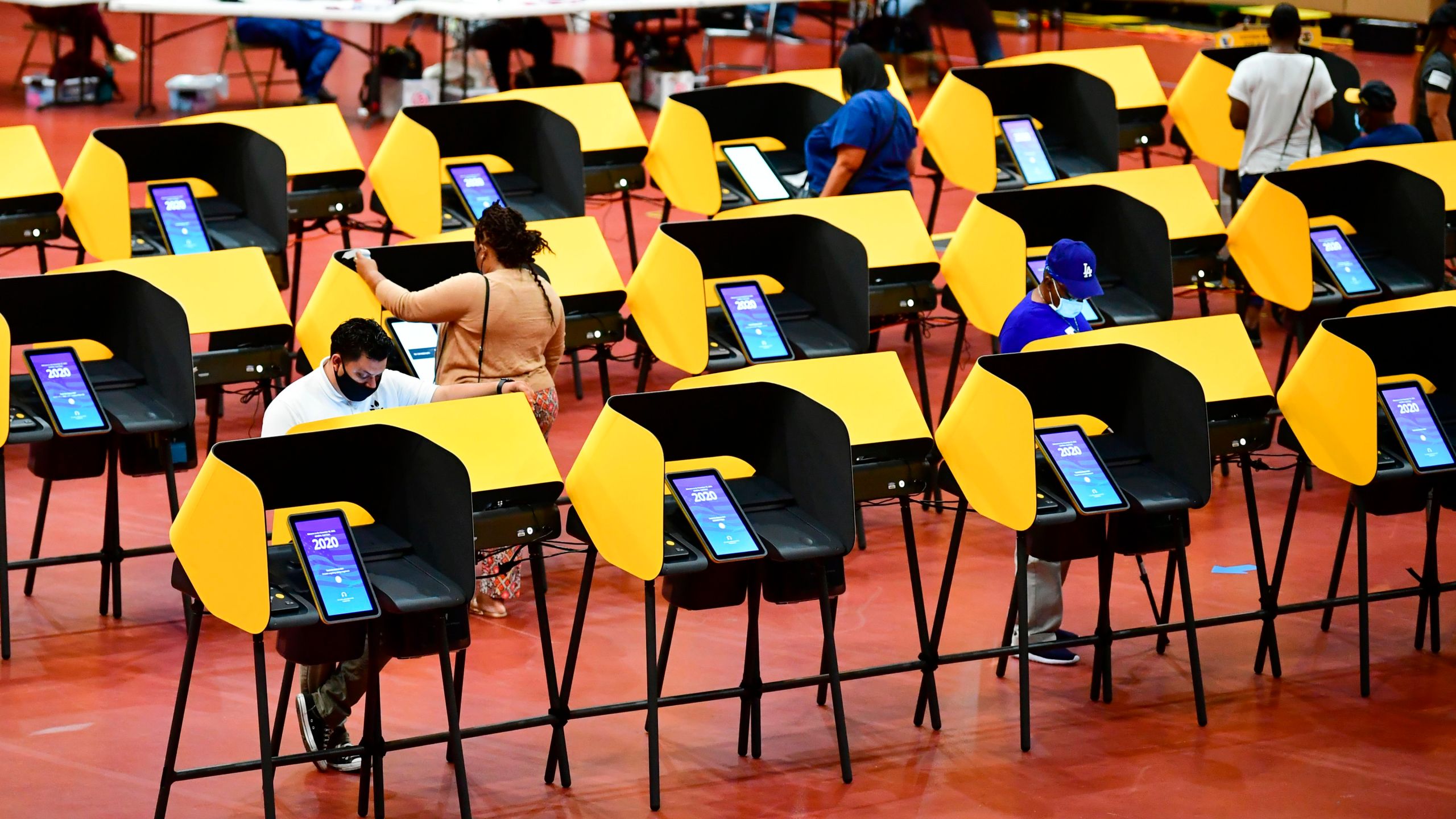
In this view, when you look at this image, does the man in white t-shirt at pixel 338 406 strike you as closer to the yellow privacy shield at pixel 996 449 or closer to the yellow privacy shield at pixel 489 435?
the yellow privacy shield at pixel 489 435

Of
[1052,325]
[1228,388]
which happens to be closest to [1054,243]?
[1052,325]

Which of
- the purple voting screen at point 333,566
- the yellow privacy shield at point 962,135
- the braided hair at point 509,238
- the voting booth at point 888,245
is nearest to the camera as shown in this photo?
the purple voting screen at point 333,566

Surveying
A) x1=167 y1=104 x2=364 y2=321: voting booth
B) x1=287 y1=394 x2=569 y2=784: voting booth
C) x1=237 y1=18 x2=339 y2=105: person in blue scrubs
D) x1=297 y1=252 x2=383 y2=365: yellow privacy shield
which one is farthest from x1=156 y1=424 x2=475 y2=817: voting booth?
x1=237 y1=18 x2=339 y2=105: person in blue scrubs

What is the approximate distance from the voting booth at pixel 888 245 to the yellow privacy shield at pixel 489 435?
7.08ft

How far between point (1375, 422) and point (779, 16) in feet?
36.3

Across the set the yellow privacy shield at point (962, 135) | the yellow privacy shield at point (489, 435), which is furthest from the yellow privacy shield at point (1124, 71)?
the yellow privacy shield at point (489, 435)

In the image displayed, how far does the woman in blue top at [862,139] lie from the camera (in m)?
8.11

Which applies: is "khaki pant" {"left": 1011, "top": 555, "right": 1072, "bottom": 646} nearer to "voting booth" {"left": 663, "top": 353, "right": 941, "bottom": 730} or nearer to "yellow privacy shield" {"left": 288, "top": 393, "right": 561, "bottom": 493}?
"voting booth" {"left": 663, "top": 353, "right": 941, "bottom": 730}

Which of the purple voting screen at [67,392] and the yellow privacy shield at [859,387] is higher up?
the yellow privacy shield at [859,387]

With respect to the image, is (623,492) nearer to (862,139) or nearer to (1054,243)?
(1054,243)

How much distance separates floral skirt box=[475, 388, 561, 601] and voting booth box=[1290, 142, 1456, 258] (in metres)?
3.70

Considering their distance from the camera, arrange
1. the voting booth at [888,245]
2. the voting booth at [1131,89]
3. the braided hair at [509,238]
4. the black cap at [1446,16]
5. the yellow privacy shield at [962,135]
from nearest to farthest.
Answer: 1. the braided hair at [509,238]
2. the voting booth at [888,245]
3. the yellow privacy shield at [962,135]
4. the voting booth at [1131,89]
5. the black cap at [1446,16]

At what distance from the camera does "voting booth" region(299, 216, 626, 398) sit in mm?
6289

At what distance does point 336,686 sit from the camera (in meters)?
5.10
